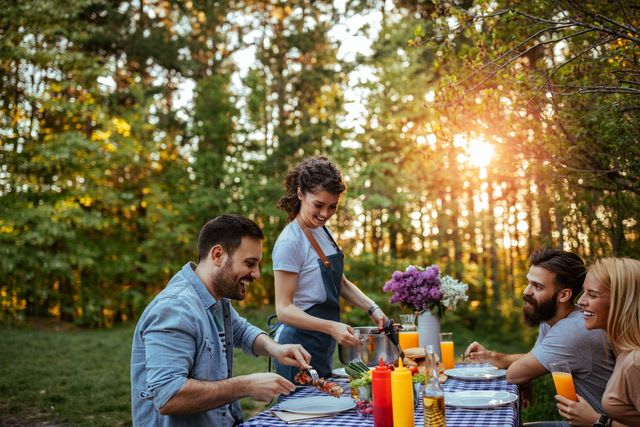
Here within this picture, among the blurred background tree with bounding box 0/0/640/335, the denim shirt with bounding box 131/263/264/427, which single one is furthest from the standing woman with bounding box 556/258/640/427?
the blurred background tree with bounding box 0/0/640/335

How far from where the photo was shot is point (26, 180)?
12906 mm

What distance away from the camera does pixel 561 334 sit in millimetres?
2977

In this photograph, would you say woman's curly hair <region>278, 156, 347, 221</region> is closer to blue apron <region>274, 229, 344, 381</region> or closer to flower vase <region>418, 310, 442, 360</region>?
blue apron <region>274, 229, 344, 381</region>

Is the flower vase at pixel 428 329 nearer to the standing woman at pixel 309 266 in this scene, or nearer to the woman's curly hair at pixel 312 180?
the standing woman at pixel 309 266

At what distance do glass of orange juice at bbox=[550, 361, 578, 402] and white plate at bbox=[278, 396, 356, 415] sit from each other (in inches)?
33.3

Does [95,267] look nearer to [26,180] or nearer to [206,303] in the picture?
[26,180]

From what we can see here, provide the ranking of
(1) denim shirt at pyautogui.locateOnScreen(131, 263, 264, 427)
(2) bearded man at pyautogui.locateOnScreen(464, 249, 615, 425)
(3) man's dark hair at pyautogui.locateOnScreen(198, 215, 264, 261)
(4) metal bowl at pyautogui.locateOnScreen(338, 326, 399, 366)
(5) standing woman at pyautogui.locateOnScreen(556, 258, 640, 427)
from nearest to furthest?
(1) denim shirt at pyautogui.locateOnScreen(131, 263, 264, 427)
(5) standing woman at pyautogui.locateOnScreen(556, 258, 640, 427)
(3) man's dark hair at pyautogui.locateOnScreen(198, 215, 264, 261)
(4) metal bowl at pyautogui.locateOnScreen(338, 326, 399, 366)
(2) bearded man at pyautogui.locateOnScreen(464, 249, 615, 425)

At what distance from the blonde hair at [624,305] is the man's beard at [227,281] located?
1522 mm

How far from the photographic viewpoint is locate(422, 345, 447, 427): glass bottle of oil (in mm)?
2094

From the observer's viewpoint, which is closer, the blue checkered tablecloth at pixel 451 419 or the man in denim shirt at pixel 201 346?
the man in denim shirt at pixel 201 346

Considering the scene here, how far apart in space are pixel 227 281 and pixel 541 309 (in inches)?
67.9

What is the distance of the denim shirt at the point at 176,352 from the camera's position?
6.86 feet

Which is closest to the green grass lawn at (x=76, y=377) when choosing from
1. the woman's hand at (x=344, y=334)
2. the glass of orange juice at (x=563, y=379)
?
the glass of orange juice at (x=563, y=379)

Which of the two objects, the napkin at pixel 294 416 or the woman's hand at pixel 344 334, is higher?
the woman's hand at pixel 344 334
